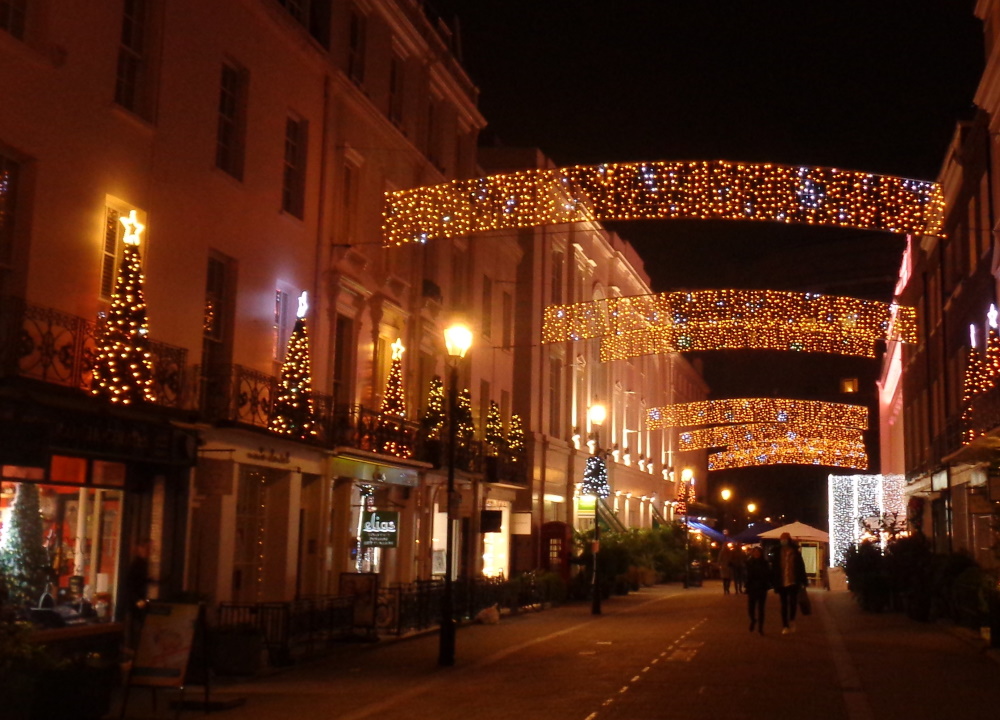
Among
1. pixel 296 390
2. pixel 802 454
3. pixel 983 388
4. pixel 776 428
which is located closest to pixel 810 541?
pixel 776 428

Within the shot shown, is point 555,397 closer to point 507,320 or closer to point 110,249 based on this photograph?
point 507,320

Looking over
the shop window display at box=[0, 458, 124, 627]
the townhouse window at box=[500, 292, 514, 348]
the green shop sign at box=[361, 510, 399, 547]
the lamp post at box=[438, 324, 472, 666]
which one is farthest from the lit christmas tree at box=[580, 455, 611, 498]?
the shop window display at box=[0, 458, 124, 627]

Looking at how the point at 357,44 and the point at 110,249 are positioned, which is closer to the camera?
the point at 110,249

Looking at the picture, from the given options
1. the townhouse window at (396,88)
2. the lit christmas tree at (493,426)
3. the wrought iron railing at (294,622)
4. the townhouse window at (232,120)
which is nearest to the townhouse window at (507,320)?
the lit christmas tree at (493,426)

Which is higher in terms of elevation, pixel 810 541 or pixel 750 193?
pixel 750 193

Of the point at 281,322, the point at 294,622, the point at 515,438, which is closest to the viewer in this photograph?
the point at 294,622

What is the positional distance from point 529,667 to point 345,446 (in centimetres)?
704

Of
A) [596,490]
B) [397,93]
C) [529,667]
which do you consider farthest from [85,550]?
[596,490]

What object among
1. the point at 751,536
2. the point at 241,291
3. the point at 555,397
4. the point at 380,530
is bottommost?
the point at 380,530

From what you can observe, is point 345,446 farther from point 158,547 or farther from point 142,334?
point 142,334

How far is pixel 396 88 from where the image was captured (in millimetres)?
29188

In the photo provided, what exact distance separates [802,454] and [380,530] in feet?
127

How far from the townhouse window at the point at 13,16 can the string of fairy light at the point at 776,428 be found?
35242 millimetres

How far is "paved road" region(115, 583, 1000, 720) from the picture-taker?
1398cm
